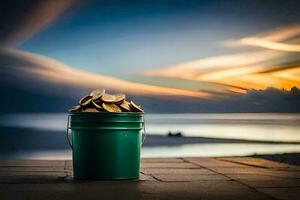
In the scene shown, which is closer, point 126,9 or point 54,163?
point 54,163

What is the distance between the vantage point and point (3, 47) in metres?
8.83

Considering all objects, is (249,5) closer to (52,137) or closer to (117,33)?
(117,33)

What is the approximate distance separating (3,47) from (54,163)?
222cm

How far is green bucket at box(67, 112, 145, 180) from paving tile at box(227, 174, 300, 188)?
1.18 metres

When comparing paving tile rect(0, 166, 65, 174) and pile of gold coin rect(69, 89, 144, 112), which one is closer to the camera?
pile of gold coin rect(69, 89, 144, 112)

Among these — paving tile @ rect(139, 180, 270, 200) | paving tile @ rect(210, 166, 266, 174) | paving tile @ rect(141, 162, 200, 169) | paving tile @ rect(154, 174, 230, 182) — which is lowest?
paving tile @ rect(139, 180, 270, 200)

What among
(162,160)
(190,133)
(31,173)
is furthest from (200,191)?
(190,133)

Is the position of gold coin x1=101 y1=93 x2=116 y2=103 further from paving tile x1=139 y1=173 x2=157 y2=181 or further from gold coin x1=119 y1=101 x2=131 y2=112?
paving tile x1=139 y1=173 x2=157 y2=181

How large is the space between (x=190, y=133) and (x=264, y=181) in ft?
12.2

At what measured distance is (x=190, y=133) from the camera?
31.0 feet

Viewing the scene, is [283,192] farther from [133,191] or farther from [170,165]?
[170,165]

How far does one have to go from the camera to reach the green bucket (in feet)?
18.8

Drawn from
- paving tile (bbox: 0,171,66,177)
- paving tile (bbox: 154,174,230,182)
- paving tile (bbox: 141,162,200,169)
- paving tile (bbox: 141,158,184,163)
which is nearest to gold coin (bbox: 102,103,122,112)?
paving tile (bbox: 154,174,230,182)

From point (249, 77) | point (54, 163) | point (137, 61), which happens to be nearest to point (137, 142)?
point (54, 163)
